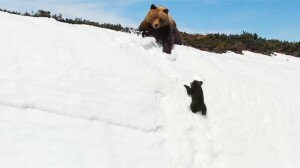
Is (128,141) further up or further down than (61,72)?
further down

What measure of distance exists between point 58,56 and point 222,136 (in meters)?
4.70

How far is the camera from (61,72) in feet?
36.8

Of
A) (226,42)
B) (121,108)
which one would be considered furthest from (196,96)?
(226,42)

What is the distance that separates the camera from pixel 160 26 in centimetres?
1462

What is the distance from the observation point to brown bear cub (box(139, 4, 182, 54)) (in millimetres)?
14602

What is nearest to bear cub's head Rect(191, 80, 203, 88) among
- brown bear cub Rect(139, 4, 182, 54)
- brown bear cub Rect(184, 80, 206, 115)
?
brown bear cub Rect(184, 80, 206, 115)

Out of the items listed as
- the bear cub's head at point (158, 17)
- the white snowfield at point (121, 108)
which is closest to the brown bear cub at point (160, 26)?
the bear cub's head at point (158, 17)

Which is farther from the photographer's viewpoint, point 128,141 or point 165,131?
point 165,131

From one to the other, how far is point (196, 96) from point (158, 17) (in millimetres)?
2831

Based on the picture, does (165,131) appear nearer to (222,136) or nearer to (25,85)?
(222,136)

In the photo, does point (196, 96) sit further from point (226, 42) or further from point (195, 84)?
point (226, 42)

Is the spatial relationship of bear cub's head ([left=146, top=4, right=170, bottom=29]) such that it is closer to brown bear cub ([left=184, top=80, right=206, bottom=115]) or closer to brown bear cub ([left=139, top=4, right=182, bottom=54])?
brown bear cub ([left=139, top=4, right=182, bottom=54])

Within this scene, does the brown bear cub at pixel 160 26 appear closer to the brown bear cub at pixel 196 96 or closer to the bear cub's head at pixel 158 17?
the bear cub's head at pixel 158 17

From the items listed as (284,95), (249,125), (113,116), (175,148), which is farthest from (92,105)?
(284,95)
